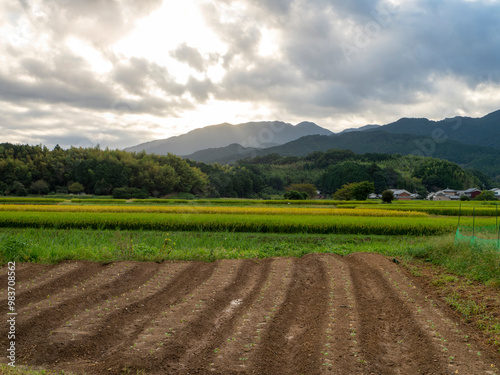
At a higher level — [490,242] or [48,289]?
[490,242]

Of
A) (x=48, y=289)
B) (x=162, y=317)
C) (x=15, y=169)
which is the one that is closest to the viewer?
(x=162, y=317)

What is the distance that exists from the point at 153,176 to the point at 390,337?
69.2 meters

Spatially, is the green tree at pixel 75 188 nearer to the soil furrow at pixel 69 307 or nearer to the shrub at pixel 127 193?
the shrub at pixel 127 193

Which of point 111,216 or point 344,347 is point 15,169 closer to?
point 111,216

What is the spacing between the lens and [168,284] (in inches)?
297

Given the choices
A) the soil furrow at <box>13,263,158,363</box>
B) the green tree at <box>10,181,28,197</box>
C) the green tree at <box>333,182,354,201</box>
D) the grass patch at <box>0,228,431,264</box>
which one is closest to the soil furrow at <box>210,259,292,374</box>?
the soil furrow at <box>13,263,158,363</box>

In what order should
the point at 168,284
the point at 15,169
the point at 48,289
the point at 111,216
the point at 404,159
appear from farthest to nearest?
the point at 404,159
the point at 15,169
the point at 111,216
the point at 168,284
the point at 48,289

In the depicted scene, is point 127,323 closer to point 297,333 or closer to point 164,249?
point 297,333

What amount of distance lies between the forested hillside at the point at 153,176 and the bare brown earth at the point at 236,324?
182ft

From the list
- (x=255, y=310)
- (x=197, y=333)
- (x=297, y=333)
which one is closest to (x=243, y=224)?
(x=255, y=310)

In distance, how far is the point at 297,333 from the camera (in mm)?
5266

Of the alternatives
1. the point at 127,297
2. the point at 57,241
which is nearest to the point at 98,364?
the point at 127,297

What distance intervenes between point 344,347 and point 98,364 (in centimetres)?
312

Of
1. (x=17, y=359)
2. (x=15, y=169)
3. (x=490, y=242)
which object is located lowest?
(x=17, y=359)
